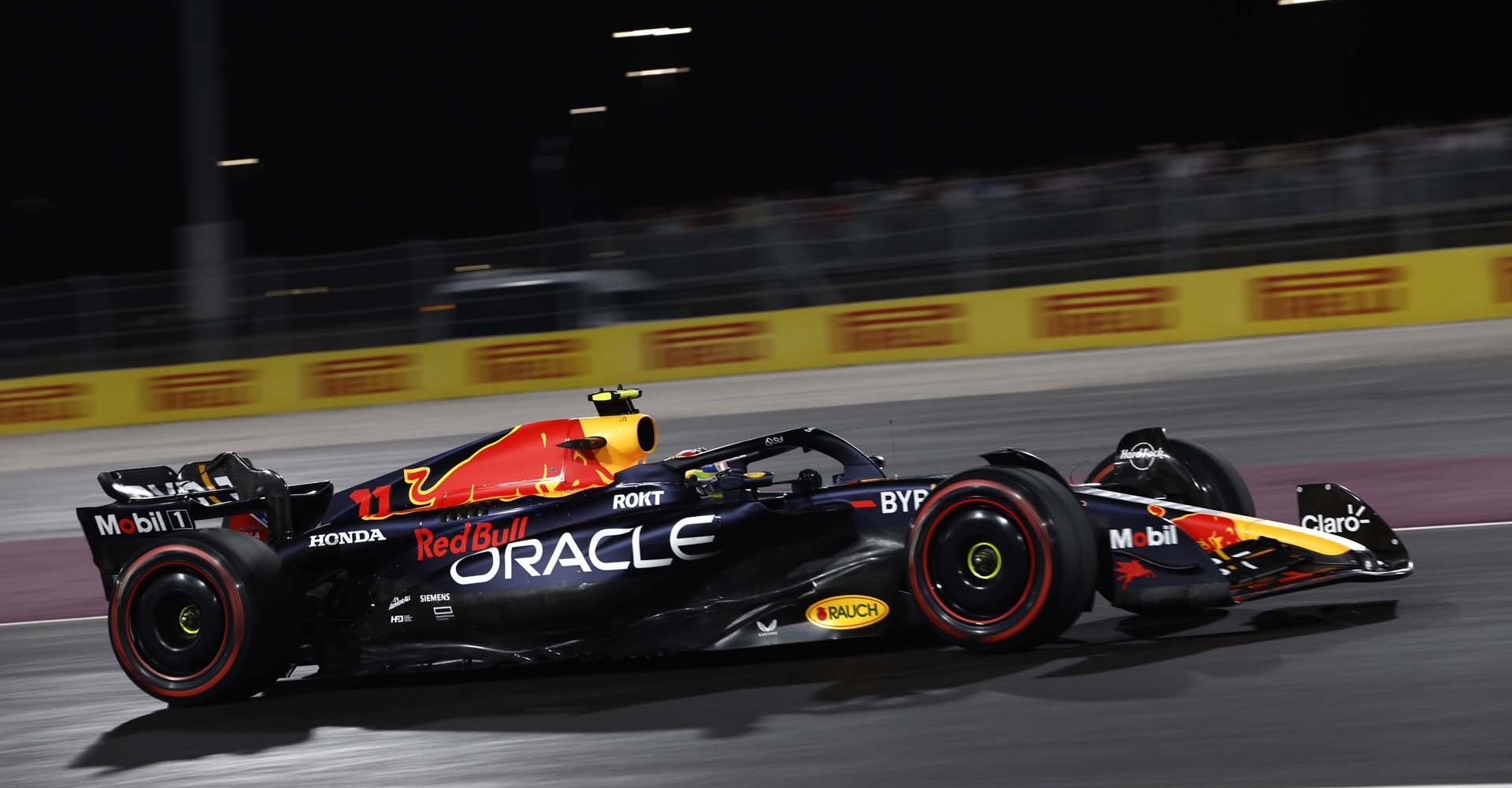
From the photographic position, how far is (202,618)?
6.20 m

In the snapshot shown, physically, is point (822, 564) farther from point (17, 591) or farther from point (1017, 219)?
point (1017, 219)

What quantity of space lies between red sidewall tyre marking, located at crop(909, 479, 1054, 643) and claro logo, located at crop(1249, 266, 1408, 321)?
38.2 feet

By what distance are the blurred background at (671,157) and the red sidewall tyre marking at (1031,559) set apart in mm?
11737

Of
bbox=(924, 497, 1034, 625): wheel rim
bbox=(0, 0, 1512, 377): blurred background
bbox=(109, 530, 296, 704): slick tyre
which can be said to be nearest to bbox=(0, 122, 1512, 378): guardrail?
bbox=(0, 0, 1512, 377): blurred background

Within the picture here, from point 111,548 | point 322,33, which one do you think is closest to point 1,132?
point 322,33

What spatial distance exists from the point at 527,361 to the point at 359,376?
6.95 ft

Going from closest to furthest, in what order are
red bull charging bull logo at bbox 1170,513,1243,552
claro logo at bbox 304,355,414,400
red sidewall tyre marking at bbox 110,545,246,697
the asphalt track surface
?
the asphalt track surface → red bull charging bull logo at bbox 1170,513,1243,552 → red sidewall tyre marking at bbox 110,545,246,697 → claro logo at bbox 304,355,414,400

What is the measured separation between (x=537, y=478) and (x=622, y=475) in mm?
405

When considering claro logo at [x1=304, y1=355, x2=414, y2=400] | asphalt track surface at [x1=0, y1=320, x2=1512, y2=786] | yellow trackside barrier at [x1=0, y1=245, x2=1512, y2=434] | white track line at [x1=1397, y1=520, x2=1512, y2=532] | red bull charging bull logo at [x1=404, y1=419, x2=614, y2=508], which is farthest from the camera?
claro logo at [x1=304, y1=355, x2=414, y2=400]

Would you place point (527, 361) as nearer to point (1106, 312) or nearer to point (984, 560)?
point (1106, 312)

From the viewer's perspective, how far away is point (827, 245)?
1772cm

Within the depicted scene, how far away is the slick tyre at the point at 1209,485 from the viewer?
623cm

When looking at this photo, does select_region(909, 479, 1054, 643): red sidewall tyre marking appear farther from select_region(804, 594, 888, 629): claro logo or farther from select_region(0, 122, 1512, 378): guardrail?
select_region(0, 122, 1512, 378): guardrail

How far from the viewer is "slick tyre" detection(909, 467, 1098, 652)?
17.1 ft
